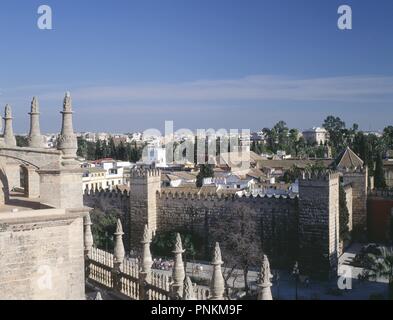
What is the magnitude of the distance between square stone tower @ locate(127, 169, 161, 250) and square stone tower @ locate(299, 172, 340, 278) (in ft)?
22.8

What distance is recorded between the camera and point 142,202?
78.4 feet

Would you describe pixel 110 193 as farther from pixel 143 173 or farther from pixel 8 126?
pixel 8 126

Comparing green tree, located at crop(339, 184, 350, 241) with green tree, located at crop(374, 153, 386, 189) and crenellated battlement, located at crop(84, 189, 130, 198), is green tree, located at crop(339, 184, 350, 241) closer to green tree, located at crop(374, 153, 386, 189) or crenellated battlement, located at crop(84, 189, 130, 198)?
green tree, located at crop(374, 153, 386, 189)

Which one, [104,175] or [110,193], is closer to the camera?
[110,193]

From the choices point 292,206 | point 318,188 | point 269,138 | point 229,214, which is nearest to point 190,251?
point 229,214

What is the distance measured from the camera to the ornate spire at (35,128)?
1016 centimetres

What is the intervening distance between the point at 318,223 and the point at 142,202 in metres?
8.06

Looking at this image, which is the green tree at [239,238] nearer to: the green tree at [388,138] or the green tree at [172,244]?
the green tree at [172,244]

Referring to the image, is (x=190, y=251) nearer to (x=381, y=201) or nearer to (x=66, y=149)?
(x=381, y=201)

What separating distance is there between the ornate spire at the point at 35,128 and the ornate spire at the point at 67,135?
2258 mm

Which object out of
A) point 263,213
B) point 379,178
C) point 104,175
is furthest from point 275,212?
point 104,175

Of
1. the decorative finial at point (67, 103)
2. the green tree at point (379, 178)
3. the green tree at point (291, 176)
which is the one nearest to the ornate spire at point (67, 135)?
the decorative finial at point (67, 103)

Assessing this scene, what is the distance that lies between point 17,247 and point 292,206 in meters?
15.3

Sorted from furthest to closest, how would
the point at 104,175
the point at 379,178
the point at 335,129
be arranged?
the point at 335,129 < the point at 104,175 < the point at 379,178
